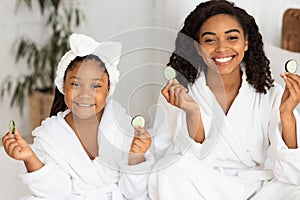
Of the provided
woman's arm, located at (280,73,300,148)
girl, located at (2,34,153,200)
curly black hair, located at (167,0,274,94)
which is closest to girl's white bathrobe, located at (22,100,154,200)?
girl, located at (2,34,153,200)

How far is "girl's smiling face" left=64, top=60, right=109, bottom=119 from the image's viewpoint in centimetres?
169

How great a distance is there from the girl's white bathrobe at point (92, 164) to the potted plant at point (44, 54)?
1567 mm

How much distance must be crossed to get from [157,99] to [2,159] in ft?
2.01

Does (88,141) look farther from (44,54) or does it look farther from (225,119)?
(44,54)

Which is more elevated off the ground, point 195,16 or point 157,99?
point 195,16

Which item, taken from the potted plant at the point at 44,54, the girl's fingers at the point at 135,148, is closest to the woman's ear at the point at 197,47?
the girl's fingers at the point at 135,148

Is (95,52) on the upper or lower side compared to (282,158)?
upper

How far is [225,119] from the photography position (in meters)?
1.84

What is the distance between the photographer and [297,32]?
8.46ft

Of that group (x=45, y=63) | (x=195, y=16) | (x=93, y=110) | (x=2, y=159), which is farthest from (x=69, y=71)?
(x=45, y=63)

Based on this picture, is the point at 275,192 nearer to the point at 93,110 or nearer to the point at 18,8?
the point at 93,110

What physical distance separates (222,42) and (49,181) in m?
0.59

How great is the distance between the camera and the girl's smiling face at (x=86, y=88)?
1.69 m

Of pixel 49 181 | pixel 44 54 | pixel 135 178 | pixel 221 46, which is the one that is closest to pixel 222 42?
pixel 221 46
